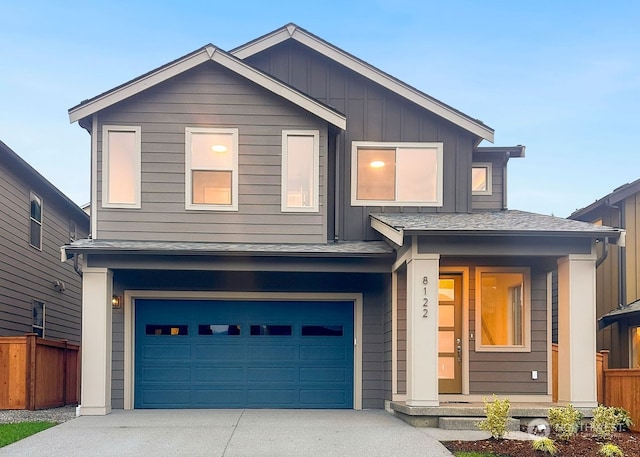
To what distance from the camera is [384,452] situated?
7414 mm

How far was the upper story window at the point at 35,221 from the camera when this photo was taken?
48.8 ft

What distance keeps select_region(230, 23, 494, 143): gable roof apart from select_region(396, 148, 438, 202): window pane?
77 centimetres

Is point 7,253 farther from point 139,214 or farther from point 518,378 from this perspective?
point 518,378

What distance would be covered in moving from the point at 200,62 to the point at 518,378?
25.4 ft

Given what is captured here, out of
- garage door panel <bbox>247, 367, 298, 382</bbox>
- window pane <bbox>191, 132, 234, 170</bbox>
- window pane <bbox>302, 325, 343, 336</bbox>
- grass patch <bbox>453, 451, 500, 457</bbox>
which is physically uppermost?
window pane <bbox>191, 132, 234, 170</bbox>

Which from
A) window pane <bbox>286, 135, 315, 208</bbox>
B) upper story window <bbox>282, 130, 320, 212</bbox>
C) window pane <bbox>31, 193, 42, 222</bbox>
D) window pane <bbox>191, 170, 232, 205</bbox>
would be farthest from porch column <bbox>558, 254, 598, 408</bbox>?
window pane <bbox>31, 193, 42, 222</bbox>

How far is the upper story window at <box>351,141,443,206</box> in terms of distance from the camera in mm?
11617

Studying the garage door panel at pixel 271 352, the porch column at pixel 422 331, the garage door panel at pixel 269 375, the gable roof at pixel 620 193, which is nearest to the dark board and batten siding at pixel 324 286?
the garage door panel at pixel 271 352

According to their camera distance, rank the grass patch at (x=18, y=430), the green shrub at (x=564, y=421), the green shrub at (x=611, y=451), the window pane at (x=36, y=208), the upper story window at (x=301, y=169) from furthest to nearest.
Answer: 1. the window pane at (x=36, y=208)
2. the upper story window at (x=301, y=169)
3. the grass patch at (x=18, y=430)
4. the green shrub at (x=564, y=421)
5. the green shrub at (x=611, y=451)

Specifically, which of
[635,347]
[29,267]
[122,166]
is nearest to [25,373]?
[122,166]

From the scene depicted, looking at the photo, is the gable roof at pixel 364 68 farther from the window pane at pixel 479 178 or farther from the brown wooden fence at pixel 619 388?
the brown wooden fence at pixel 619 388

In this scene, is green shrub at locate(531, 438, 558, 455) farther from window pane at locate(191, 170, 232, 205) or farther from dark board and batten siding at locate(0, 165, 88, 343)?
dark board and batten siding at locate(0, 165, 88, 343)

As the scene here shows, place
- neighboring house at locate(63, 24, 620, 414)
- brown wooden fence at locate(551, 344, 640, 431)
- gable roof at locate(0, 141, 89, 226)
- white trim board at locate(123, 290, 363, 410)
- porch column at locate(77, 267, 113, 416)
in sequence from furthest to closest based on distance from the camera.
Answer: gable roof at locate(0, 141, 89, 226), white trim board at locate(123, 290, 363, 410), neighboring house at locate(63, 24, 620, 414), porch column at locate(77, 267, 113, 416), brown wooden fence at locate(551, 344, 640, 431)

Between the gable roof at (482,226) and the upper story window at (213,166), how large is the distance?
2.63 metres
